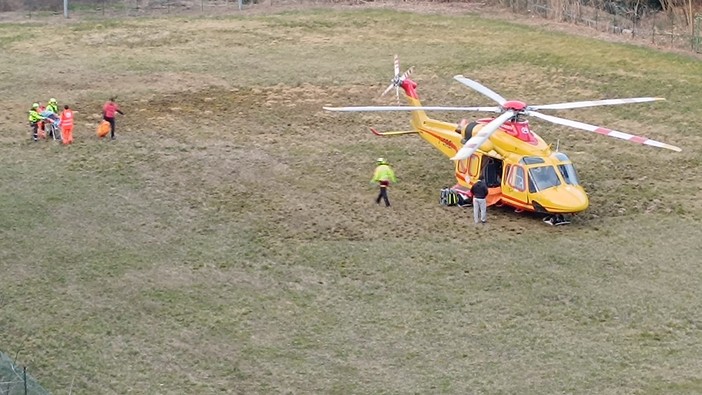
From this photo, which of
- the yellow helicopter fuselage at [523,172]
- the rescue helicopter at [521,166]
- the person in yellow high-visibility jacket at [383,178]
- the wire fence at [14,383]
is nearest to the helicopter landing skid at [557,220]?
the rescue helicopter at [521,166]

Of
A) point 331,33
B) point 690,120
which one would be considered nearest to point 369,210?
point 690,120

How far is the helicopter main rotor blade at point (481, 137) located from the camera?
79.4 feet

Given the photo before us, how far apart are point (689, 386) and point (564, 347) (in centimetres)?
248

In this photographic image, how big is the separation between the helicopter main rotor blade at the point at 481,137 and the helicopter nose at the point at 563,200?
78.7 inches

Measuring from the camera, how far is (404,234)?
1034 inches

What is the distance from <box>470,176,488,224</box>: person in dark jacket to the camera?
26562 mm

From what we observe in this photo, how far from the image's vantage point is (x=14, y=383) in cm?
1783

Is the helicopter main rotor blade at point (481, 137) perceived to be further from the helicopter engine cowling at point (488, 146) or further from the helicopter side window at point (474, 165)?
the helicopter side window at point (474, 165)

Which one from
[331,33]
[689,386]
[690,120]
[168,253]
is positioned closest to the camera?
[689,386]

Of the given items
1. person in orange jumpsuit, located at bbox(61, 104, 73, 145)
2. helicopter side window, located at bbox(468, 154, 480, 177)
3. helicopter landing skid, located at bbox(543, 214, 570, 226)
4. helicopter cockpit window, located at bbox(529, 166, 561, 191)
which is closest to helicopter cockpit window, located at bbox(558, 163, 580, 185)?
helicopter cockpit window, located at bbox(529, 166, 561, 191)

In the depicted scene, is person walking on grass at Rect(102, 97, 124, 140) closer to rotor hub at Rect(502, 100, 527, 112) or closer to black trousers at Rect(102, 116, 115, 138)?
black trousers at Rect(102, 116, 115, 138)

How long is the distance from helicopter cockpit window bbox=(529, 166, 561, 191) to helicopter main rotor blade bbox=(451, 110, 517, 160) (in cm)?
142

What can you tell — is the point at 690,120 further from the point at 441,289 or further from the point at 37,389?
the point at 37,389

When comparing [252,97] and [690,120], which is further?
[252,97]
